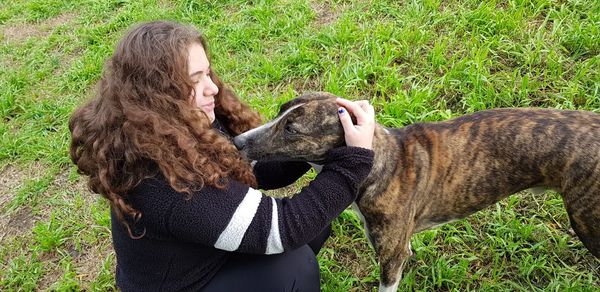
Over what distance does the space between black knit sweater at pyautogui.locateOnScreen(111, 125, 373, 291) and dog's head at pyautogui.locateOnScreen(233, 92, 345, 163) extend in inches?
5.4

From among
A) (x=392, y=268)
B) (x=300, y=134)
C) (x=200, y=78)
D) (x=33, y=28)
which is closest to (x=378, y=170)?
(x=300, y=134)

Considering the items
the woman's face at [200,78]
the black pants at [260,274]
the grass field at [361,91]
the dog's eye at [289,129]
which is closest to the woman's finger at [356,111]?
the dog's eye at [289,129]

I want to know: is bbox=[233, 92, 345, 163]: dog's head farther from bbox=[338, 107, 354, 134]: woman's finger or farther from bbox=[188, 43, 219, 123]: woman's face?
bbox=[188, 43, 219, 123]: woman's face

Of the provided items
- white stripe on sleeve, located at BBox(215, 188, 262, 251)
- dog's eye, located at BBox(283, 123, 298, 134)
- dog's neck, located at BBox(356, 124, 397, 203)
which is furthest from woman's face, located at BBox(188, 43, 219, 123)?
dog's neck, located at BBox(356, 124, 397, 203)

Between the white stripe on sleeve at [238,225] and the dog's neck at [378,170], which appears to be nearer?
the white stripe on sleeve at [238,225]

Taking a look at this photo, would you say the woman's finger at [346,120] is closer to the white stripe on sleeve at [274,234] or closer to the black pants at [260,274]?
the white stripe on sleeve at [274,234]

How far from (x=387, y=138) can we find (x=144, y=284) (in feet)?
5.28

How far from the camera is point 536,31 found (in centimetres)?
491

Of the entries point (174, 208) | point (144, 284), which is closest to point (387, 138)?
point (174, 208)

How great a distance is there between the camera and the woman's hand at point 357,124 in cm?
246

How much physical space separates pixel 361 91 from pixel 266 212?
111 inches

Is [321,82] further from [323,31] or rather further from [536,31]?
[536,31]

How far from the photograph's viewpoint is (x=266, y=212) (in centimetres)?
231

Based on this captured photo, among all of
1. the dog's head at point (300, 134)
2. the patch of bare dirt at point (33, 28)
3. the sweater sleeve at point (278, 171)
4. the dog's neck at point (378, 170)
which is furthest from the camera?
the patch of bare dirt at point (33, 28)
